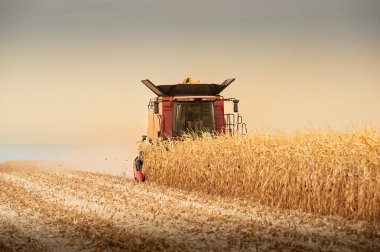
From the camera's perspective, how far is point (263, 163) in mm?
14336

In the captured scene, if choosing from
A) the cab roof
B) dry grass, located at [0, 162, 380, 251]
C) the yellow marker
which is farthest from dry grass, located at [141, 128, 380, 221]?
the yellow marker

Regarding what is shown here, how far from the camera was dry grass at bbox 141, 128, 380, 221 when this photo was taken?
11750 millimetres

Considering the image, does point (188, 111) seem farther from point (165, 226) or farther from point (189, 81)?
point (165, 226)

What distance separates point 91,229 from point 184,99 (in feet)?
32.4

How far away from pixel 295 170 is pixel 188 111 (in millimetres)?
7918

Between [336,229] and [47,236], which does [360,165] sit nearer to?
[336,229]

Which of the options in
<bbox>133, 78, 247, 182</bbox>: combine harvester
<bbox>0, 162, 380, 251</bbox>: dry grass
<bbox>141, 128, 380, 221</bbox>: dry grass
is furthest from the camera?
<bbox>133, 78, 247, 182</bbox>: combine harvester

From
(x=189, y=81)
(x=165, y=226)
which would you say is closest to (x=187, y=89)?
(x=189, y=81)

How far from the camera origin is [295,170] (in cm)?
1319

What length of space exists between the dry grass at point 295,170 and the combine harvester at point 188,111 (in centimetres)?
214

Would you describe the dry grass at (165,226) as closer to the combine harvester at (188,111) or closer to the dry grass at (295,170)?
the dry grass at (295,170)

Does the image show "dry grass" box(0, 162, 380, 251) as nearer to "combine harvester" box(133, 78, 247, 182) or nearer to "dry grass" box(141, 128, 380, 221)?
"dry grass" box(141, 128, 380, 221)

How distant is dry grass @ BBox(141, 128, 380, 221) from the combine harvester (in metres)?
2.14

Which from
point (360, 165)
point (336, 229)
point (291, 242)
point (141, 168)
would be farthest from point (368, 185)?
point (141, 168)
